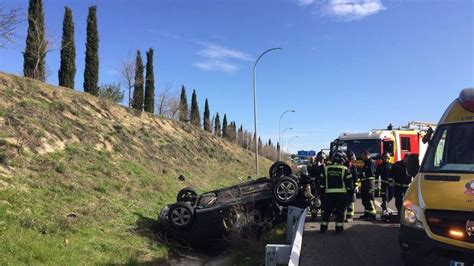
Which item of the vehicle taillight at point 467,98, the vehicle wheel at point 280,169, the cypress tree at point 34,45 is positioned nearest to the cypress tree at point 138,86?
the cypress tree at point 34,45

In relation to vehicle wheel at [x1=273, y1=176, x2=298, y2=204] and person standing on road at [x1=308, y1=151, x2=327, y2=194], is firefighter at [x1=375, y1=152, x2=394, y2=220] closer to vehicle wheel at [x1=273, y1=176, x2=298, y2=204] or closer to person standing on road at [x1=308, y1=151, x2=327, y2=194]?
person standing on road at [x1=308, y1=151, x2=327, y2=194]

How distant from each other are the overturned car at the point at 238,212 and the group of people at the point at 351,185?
2.63 feet

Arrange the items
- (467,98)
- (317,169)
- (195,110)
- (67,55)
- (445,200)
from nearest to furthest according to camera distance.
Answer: (445,200)
(467,98)
(317,169)
(67,55)
(195,110)

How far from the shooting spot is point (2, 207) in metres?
9.91

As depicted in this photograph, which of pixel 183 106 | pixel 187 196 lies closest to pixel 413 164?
pixel 187 196

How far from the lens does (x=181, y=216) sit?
1196 cm

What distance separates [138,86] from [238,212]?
104 ft

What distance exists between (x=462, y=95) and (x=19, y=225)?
8.28 m

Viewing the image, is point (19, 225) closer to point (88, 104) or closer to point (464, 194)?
point (464, 194)

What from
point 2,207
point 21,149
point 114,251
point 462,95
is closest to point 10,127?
point 21,149

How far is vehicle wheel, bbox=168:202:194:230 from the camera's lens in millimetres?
11898

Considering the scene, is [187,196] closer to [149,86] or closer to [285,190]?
[285,190]

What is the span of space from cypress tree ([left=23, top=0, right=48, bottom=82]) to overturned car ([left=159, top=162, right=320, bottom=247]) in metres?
17.3

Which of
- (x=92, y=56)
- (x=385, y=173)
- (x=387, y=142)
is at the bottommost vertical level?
(x=385, y=173)
